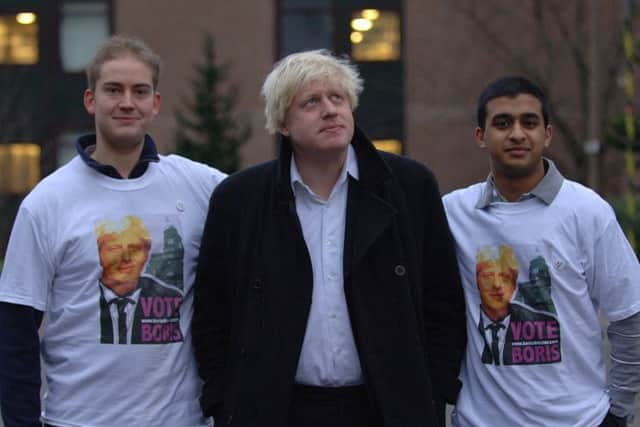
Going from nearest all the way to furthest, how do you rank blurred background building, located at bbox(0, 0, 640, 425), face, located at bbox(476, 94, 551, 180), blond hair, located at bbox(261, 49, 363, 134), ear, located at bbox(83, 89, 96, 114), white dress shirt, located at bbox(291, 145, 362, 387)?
white dress shirt, located at bbox(291, 145, 362, 387)
blond hair, located at bbox(261, 49, 363, 134)
face, located at bbox(476, 94, 551, 180)
ear, located at bbox(83, 89, 96, 114)
blurred background building, located at bbox(0, 0, 640, 425)

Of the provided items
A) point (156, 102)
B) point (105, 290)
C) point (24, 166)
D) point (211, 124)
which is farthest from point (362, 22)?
point (105, 290)

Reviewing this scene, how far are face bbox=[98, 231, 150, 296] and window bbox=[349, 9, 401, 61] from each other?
95.5ft

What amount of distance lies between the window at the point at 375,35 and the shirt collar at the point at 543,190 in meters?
28.8

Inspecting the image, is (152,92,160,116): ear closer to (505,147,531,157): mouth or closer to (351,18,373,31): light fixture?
(505,147,531,157): mouth

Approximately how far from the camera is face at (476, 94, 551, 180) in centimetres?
414

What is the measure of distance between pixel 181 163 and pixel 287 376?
1.04 metres

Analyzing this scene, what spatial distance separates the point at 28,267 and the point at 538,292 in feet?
6.21

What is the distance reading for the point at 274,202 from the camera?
13.6 feet

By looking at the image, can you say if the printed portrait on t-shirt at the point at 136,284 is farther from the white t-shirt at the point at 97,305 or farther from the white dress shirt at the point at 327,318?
the white dress shirt at the point at 327,318

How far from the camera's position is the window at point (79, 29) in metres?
33.4

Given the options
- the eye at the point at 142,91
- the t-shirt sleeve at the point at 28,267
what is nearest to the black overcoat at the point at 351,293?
the eye at the point at 142,91

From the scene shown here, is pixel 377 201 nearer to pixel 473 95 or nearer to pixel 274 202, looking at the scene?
pixel 274 202

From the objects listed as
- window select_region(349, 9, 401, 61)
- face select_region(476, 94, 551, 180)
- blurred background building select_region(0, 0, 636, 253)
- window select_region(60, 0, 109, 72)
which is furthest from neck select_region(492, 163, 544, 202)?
window select_region(60, 0, 109, 72)

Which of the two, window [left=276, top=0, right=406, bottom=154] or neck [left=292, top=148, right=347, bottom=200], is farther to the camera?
window [left=276, top=0, right=406, bottom=154]
